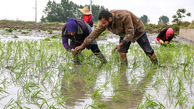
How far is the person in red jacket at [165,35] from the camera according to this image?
7.05 m

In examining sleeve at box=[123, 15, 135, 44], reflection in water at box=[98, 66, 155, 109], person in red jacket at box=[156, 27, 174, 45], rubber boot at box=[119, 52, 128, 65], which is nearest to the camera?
reflection in water at box=[98, 66, 155, 109]

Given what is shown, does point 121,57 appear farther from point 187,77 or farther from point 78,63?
point 187,77

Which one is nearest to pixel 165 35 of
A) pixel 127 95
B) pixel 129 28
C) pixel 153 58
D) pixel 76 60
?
pixel 153 58

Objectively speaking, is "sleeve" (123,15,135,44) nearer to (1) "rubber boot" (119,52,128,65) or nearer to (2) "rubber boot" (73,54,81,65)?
(1) "rubber boot" (119,52,128,65)

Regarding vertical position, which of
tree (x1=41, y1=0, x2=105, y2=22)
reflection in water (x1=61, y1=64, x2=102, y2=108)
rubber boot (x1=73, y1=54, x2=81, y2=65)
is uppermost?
tree (x1=41, y1=0, x2=105, y2=22)

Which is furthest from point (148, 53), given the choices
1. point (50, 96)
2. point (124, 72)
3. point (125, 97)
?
point (50, 96)

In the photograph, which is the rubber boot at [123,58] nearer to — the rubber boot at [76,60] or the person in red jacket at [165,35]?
the rubber boot at [76,60]

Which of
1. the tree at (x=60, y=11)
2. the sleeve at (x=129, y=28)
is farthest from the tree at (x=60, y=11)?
the sleeve at (x=129, y=28)

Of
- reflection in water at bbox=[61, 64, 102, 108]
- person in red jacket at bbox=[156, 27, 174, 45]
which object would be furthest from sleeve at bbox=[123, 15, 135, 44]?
person in red jacket at bbox=[156, 27, 174, 45]

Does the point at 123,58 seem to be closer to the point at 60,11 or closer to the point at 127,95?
the point at 127,95

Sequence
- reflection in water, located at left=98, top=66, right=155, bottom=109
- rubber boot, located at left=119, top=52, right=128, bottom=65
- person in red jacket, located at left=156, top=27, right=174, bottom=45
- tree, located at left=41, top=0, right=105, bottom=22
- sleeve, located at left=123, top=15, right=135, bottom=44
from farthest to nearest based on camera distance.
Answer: tree, located at left=41, top=0, right=105, bottom=22, person in red jacket, located at left=156, top=27, right=174, bottom=45, rubber boot, located at left=119, top=52, right=128, bottom=65, sleeve, located at left=123, top=15, right=135, bottom=44, reflection in water, located at left=98, top=66, right=155, bottom=109

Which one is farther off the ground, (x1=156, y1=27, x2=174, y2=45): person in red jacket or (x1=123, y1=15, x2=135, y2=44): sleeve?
(x1=123, y1=15, x2=135, y2=44): sleeve

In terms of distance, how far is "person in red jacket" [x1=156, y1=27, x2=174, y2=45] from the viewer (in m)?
7.05

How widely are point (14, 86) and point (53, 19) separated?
5427 cm
